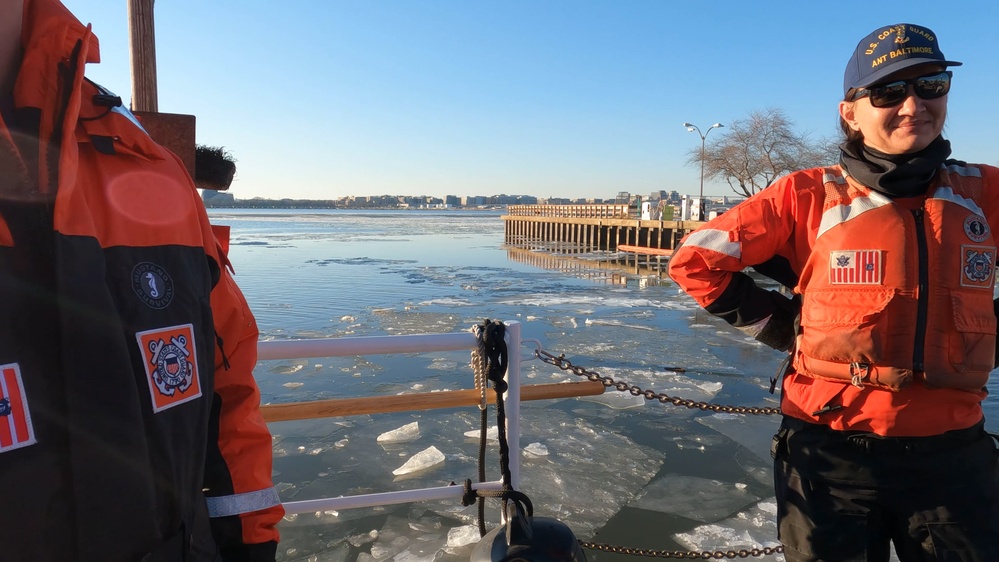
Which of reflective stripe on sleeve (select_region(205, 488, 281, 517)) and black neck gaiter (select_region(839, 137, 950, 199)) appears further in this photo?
black neck gaiter (select_region(839, 137, 950, 199))

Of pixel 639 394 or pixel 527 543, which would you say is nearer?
pixel 527 543

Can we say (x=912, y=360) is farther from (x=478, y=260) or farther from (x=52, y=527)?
(x=478, y=260)

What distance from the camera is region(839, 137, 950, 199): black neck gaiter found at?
174 centimetres

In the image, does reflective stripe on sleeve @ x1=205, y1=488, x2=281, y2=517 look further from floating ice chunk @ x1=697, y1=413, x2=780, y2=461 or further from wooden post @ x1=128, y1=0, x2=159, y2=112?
floating ice chunk @ x1=697, y1=413, x2=780, y2=461

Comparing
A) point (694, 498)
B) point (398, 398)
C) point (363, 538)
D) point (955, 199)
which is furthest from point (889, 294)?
point (363, 538)

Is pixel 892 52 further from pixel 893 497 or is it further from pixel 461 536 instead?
pixel 461 536

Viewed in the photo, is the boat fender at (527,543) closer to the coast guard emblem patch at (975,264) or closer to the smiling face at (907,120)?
the coast guard emblem patch at (975,264)

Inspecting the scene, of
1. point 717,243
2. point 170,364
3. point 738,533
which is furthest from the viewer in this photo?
point 738,533

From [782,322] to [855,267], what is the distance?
381 millimetres

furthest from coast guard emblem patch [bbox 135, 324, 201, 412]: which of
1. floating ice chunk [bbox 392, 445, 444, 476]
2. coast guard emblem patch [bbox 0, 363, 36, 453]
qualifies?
floating ice chunk [bbox 392, 445, 444, 476]

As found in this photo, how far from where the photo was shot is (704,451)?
16.8 ft

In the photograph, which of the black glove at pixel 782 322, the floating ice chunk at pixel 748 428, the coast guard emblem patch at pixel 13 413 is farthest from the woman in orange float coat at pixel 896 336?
the floating ice chunk at pixel 748 428

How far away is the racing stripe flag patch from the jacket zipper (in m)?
0.11

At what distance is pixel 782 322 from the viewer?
209 cm
